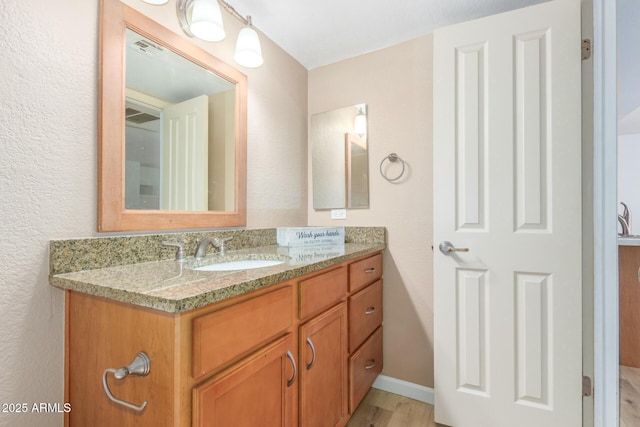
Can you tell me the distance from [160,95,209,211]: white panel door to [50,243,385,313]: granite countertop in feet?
0.96

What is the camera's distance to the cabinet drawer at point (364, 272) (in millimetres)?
1468

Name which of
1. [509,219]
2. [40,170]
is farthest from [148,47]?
[509,219]

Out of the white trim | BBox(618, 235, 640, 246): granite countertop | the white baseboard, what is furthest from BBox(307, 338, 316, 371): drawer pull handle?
BBox(618, 235, 640, 246): granite countertop

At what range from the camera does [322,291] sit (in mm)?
1191

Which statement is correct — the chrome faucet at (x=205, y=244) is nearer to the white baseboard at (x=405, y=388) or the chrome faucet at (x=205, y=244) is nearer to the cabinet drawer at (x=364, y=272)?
the cabinet drawer at (x=364, y=272)

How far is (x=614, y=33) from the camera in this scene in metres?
1.19

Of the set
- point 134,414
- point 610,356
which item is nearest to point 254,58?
point 134,414

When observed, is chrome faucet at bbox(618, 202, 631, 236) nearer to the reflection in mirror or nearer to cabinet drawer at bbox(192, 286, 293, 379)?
cabinet drawer at bbox(192, 286, 293, 379)

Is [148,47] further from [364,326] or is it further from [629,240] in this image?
[629,240]

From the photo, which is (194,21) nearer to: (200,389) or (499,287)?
(200,389)

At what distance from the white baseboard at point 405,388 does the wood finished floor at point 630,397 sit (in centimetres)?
88

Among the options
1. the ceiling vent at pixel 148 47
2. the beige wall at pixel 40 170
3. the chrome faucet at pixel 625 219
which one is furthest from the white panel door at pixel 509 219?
the beige wall at pixel 40 170

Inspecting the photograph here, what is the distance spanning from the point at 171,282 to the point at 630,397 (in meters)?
2.47

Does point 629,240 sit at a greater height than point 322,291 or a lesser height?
greater
